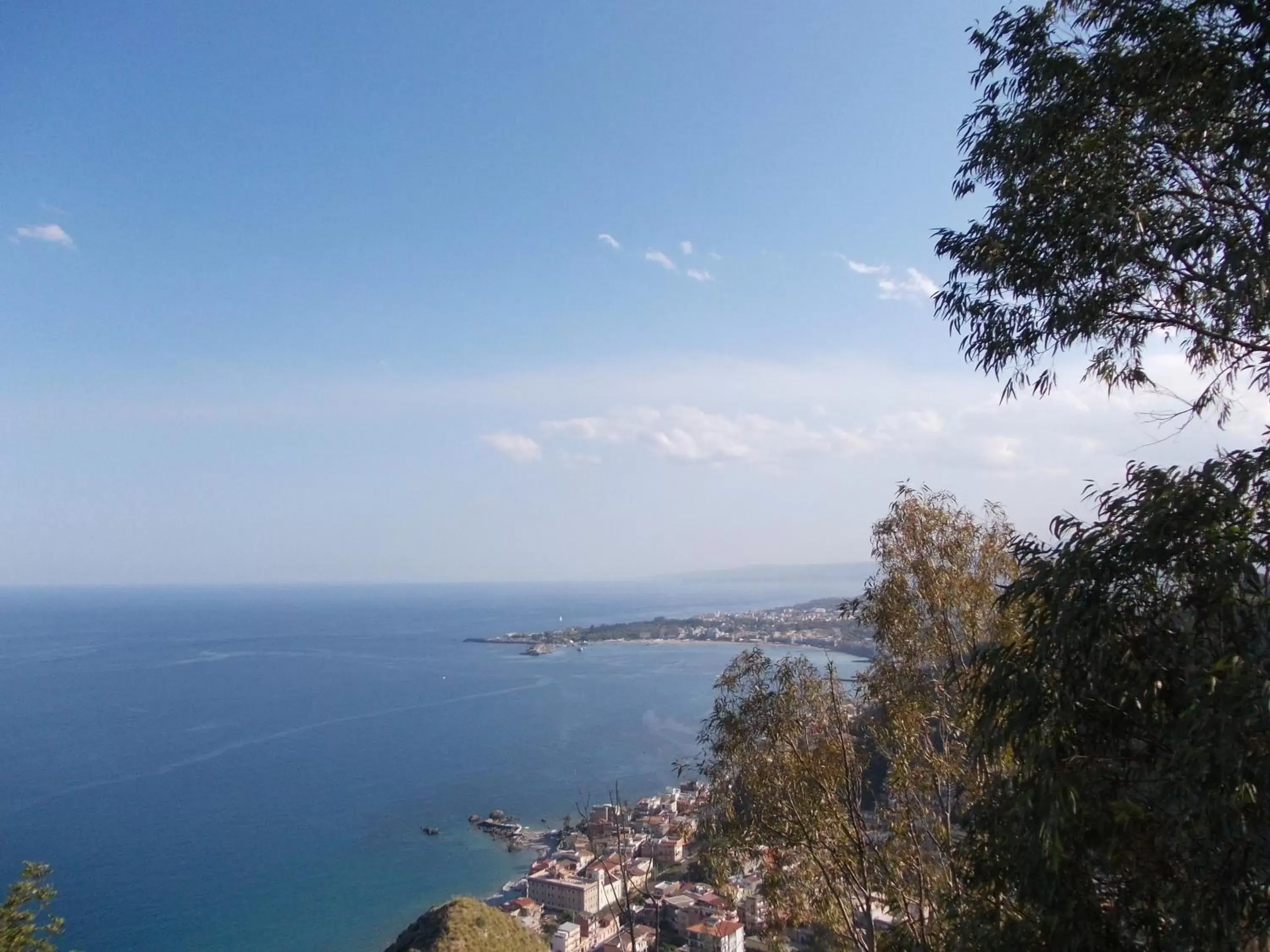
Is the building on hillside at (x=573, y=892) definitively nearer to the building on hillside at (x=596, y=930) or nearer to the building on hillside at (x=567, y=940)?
the building on hillside at (x=596, y=930)

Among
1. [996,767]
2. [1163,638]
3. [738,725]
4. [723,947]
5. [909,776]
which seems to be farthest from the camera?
[723,947]

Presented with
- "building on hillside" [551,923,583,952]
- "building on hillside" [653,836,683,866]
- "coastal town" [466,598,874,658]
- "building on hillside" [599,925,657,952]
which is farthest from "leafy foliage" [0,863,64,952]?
"coastal town" [466,598,874,658]

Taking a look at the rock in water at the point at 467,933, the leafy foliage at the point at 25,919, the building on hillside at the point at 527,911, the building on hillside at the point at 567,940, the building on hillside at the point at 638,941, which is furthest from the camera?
the building on hillside at the point at 527,911

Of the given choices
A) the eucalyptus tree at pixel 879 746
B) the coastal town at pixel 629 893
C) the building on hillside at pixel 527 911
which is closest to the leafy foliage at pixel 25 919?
the coastal town at pixel 629 893

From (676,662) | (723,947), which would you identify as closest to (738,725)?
(723,947)

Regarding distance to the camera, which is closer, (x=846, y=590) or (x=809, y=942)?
(x=809, y=942)

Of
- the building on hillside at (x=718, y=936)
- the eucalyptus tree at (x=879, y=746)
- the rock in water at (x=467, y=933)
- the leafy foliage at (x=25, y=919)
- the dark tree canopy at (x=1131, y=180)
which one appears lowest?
the building on hillside at (x=718, y=936)

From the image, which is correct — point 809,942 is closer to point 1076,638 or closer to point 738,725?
point 738,725
